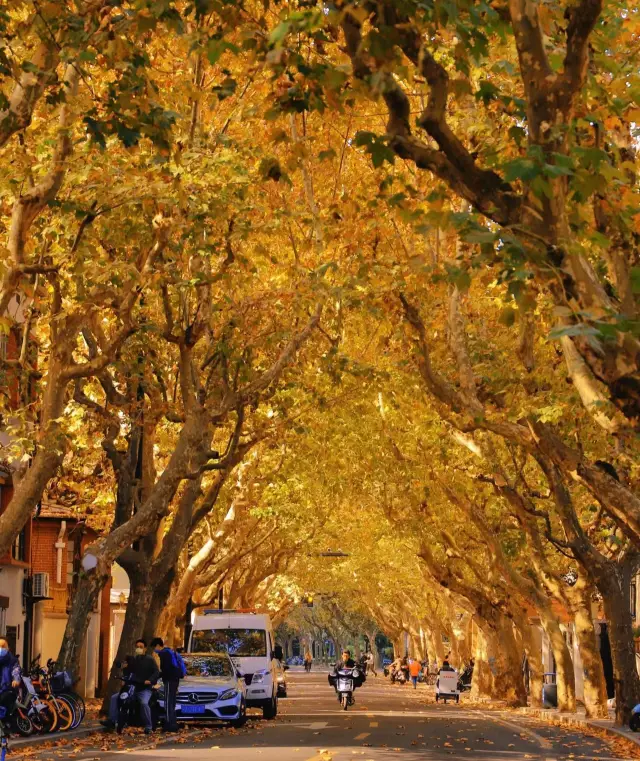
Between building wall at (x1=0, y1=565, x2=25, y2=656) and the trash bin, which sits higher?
building wall at (x1=0, y1=565, x2=25, y2=656)

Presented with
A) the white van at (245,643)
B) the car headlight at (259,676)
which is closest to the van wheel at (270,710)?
the white van at (245,643)

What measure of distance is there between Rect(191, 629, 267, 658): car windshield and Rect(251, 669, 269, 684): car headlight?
987 mm

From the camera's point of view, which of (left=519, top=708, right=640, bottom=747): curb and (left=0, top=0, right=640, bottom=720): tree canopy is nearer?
(left=0, top=0, right=640, bottom=720): tree canopy

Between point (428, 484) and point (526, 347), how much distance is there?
1505 cm

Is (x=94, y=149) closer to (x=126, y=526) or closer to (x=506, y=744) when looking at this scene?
(x=126, y=526)

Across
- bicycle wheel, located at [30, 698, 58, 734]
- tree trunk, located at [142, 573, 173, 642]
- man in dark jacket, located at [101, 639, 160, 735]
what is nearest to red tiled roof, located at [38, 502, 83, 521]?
tree trunk, located at [142, 573, 173, 642]

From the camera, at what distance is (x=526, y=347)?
2306cm

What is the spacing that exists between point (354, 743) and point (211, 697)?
5273 millimetres

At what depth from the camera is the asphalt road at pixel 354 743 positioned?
1864 centimetres

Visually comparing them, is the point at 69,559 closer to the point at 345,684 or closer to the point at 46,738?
the point at 345,684

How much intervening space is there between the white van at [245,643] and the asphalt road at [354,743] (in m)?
0.85

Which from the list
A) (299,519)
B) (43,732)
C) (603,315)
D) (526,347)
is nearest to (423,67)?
(603,315)

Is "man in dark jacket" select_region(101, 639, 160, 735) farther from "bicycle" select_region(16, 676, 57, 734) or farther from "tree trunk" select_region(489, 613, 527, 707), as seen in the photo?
"tree trunk" select_region(489, 613, 527, 707)

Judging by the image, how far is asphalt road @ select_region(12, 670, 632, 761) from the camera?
61.2 feet
